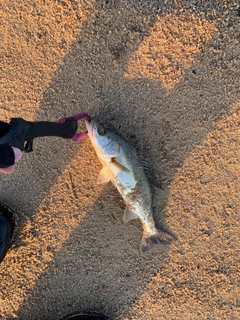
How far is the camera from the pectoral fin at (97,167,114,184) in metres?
3.28

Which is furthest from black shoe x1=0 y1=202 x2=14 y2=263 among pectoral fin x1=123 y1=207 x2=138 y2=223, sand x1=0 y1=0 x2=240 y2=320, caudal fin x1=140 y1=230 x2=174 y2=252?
caudal fin x1=140 y1=230 x2=174 y2=252

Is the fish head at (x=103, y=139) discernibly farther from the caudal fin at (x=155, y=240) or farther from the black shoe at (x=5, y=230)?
the black shoe at (x=5, y=230)

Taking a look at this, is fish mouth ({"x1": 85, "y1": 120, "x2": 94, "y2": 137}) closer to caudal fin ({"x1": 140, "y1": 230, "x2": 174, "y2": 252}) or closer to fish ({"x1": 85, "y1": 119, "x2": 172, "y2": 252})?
fish ({"x1": 85, "y1": 119, "x2": 172, "y2": 252})

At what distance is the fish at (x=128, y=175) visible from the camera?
3.12 m

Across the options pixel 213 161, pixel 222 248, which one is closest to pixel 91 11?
pixel 213 161

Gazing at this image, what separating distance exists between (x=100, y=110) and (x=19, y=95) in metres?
0.93

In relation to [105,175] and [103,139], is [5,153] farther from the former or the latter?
[105,175]

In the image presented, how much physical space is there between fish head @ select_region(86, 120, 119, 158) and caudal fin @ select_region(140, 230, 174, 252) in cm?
104

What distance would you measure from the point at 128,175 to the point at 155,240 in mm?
811

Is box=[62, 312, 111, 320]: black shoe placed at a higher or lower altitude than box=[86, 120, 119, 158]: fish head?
lower

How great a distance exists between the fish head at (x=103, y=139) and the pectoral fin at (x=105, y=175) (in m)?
0.21

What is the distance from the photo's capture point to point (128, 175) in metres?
3.25

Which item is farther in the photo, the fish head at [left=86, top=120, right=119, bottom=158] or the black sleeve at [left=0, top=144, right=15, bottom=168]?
the fish head at [left=86, top=120, right=119, bottom=158]

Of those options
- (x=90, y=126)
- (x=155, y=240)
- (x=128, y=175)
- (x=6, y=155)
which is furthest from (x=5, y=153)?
(x=155, y=240)
